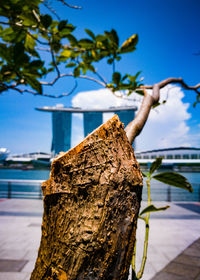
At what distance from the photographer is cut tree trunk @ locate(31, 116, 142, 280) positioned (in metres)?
0.43

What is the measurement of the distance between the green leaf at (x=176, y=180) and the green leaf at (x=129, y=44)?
697mm

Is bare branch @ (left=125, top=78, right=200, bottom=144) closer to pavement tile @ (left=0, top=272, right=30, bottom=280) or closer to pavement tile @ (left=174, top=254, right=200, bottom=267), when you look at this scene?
pavement tile @ (left=0, top=272, right=30, bottom=280)

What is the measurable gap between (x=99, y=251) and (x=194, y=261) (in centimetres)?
331

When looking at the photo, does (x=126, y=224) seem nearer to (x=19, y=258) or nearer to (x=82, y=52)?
(x=82, y=52)

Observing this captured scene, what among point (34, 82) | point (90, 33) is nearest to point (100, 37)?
point (90, 33)

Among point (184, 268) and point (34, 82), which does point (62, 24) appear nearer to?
point (34, 82)

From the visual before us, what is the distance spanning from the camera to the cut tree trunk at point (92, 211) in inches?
17.1

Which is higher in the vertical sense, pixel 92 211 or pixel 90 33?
pixel 90 33

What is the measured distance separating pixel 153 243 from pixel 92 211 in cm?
380

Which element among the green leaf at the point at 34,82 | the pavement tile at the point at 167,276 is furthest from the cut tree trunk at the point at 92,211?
the pavement tile at the point at 167,276

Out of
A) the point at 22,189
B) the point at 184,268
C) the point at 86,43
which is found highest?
the point at 86,43

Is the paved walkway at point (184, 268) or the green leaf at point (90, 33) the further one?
the paved walkway at point (184, 268)

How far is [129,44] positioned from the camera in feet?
3.04

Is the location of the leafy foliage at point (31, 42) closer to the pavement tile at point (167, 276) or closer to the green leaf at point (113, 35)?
the green leaf at point (113, 35)
